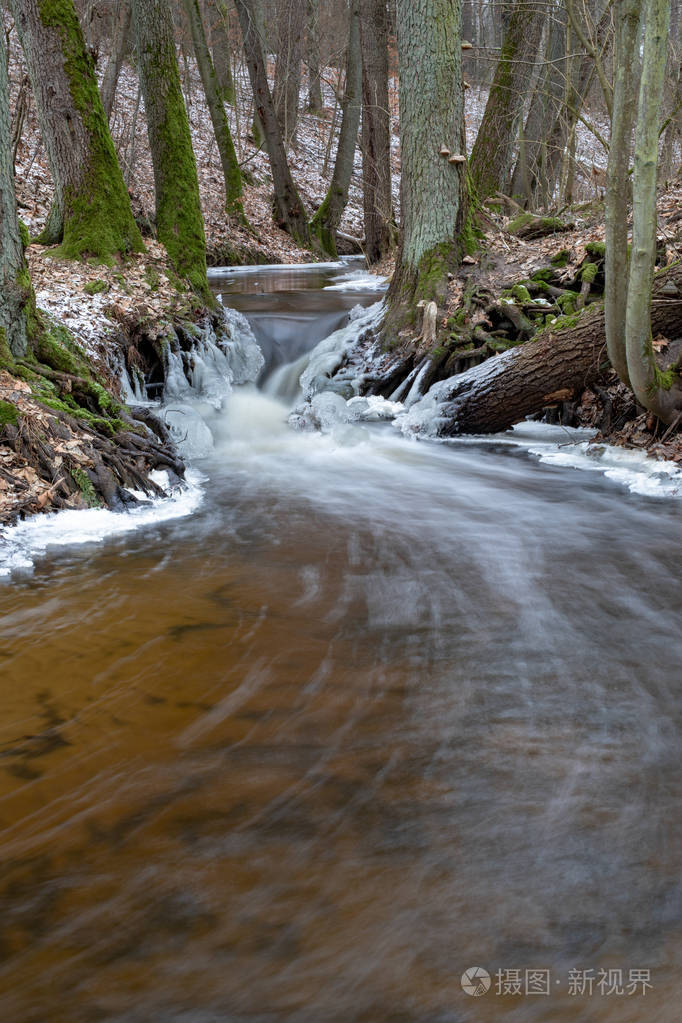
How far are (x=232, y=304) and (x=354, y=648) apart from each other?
1046cm

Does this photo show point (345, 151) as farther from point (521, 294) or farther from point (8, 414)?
point (8, 414)

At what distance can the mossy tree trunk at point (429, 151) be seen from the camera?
8.98m

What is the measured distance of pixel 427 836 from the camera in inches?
101

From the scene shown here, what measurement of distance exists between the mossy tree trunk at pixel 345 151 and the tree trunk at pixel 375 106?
1.92m

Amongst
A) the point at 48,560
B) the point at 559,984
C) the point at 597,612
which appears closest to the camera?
the point at 559,984

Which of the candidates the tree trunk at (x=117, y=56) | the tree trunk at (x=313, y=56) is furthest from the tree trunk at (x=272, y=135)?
the tree trunk at (x=313, y=56)

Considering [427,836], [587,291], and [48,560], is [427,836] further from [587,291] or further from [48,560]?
[587,291]

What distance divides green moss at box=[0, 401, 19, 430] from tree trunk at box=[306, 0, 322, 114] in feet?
81.0

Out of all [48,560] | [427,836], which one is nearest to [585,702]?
[427,836]

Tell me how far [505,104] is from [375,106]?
2.75 m

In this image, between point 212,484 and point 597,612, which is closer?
point 597,612

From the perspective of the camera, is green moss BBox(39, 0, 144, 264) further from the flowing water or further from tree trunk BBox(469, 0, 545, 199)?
tree trunk BBox(469, 0, 545, 199)

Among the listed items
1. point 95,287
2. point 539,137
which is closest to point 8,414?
point 95,287

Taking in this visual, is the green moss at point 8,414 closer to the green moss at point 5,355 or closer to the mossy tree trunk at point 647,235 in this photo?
the green moss at point 5,355
